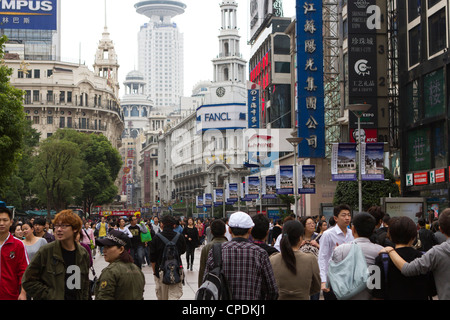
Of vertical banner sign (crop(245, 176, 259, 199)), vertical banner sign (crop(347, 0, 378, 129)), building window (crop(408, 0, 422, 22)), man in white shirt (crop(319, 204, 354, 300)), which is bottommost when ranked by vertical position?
man in white shirt (crop(319, 204, 354, 300))

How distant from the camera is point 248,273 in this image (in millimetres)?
6707

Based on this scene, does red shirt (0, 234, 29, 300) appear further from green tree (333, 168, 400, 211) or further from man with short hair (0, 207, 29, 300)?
green tree (333, 168, 400, 211)

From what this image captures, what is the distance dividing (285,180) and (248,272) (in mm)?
31818

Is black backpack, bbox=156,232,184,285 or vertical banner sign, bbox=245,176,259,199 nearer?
black backpack, bbox=156,232,184,285

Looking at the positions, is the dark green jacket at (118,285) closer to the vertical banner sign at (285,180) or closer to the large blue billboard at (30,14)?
the vertical banner sign at (285,180)

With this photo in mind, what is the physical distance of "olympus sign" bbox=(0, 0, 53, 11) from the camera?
283 ft

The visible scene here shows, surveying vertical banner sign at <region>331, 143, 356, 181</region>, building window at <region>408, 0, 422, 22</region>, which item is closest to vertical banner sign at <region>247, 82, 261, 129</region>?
building window at <region>408, 0, 422, 22</region>

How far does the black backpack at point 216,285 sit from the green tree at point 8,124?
23013 mm

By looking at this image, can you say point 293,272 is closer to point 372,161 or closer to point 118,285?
point 118,285

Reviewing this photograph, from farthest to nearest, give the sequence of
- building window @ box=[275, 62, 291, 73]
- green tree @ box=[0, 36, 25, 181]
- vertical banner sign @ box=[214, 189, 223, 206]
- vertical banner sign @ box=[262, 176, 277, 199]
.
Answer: building window @ box=[275, 62, 291, 73] → vertical banner sign @ box=[214, 189, 223, 206] → vertical banner sign @ box=[262, 176, 277, 199] → green tree @ box=[0, 36, 25, 181]

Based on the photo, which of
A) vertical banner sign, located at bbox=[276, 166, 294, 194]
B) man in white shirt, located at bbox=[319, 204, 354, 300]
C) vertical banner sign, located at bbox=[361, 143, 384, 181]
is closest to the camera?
man in white shirt, located at bbox=[319, 204, 354, 300]

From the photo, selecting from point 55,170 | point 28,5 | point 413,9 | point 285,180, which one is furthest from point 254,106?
point 28,5

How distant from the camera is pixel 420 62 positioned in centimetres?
3659

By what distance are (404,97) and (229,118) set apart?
7490 centimetres
